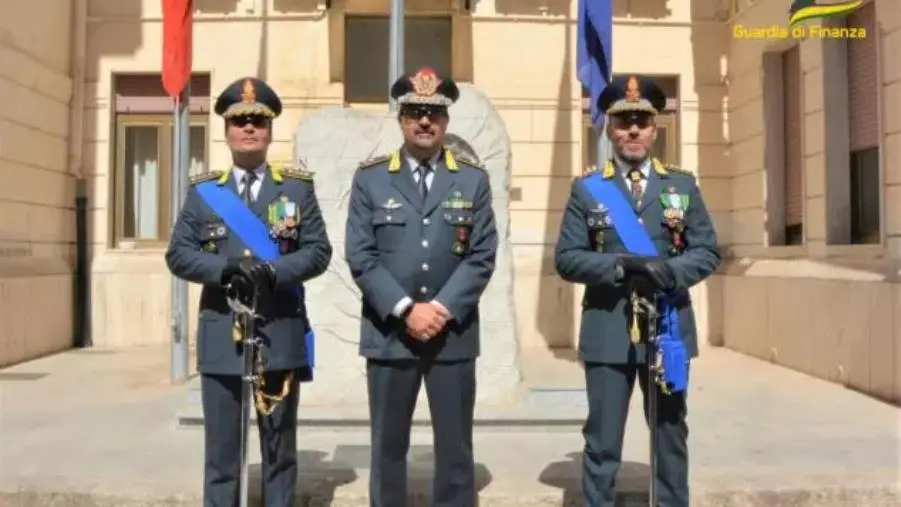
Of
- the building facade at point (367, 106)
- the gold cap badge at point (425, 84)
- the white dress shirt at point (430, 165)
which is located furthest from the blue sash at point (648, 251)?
the building facade at point (367, 106)

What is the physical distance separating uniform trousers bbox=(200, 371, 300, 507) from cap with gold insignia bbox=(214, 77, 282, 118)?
110cm

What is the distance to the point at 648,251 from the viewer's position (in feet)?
11.2

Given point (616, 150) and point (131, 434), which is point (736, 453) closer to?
point (616, 150)

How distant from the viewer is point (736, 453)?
501cm

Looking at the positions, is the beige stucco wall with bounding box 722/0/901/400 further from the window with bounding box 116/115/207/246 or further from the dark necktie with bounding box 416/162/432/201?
the window with bounding box 116/115/207/246

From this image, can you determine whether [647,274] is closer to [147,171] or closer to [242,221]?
[242,221]

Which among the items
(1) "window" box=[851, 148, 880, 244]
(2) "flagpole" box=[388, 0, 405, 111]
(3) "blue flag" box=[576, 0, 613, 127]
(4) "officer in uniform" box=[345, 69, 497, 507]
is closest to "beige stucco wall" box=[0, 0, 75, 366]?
(2) "flagpole" box=[388, 0, 405, 111]

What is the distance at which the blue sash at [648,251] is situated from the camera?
10.7 feet

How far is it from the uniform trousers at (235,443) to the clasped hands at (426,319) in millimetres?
668

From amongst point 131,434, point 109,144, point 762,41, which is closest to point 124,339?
point 109,144

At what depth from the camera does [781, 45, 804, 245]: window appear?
8664 millimetres

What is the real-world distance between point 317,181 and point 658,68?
19.1 ft

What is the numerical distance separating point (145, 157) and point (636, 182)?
8.56 m

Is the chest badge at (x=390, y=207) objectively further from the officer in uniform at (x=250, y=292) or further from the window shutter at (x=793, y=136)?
the window shutter at (x=793, y=136)
